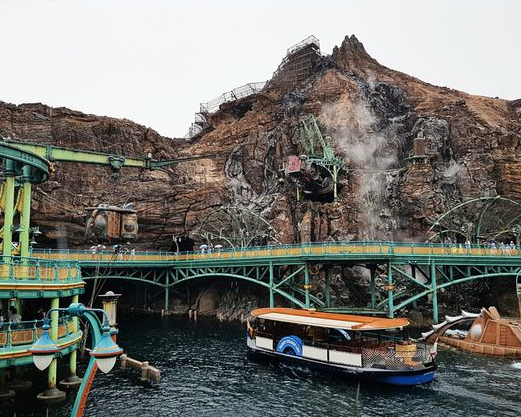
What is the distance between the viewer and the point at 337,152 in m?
67.4

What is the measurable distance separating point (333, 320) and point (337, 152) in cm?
4146

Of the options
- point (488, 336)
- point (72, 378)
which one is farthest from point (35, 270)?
point (488, 336)

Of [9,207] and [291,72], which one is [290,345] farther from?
[291,72]

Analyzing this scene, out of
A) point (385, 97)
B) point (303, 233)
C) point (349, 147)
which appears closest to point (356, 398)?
point (303, 233)

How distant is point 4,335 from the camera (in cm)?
1955

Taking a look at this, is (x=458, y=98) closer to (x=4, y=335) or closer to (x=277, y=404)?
(x=277, y=404)

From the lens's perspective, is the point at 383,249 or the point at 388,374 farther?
the point at 383,249

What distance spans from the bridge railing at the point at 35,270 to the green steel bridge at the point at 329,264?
9.90 metres

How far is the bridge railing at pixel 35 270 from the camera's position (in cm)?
2034

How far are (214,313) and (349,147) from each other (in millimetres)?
31820

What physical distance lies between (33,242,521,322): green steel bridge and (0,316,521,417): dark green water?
33.3 feet

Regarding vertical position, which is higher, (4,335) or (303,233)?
(303,233)

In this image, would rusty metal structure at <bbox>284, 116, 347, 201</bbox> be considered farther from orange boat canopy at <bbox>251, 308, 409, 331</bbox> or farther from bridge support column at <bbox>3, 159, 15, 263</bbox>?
bridge support column at <bbox>3, 159, 15, 263</bbox>

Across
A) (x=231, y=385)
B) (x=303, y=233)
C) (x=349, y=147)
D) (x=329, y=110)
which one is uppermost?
(x=329, y=110)
